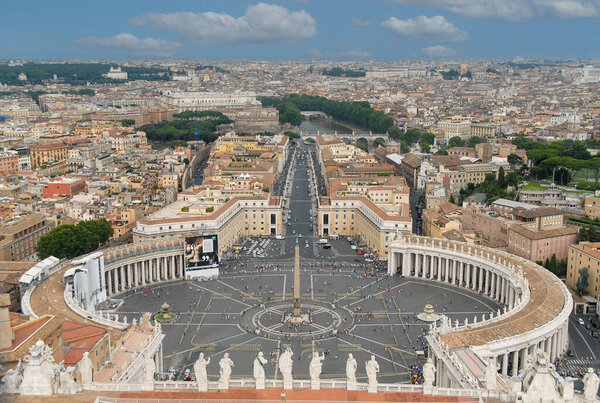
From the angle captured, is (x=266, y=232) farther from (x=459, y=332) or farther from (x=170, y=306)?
(x=459, y=332)

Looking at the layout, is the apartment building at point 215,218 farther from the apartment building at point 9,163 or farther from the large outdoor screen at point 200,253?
the apartment building at point 9,163

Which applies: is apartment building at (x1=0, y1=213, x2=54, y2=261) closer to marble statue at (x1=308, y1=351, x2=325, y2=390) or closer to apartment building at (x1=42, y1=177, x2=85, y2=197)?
apartment building at (x1=42, y1=177, x2=85, y2=197)

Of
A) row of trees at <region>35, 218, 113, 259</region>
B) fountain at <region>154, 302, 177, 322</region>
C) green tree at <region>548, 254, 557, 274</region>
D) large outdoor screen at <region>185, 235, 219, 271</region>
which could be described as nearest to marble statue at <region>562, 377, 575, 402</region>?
fountain at <region>154, 302, 177, 322</region>

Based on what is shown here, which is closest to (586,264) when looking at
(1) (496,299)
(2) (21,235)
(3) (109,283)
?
(1) (496,299)

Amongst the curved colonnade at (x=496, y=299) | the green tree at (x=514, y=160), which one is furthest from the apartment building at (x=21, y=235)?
the green tree at (x=514, y=160)

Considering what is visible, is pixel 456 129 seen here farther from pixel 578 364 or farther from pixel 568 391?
pixel 568 391
